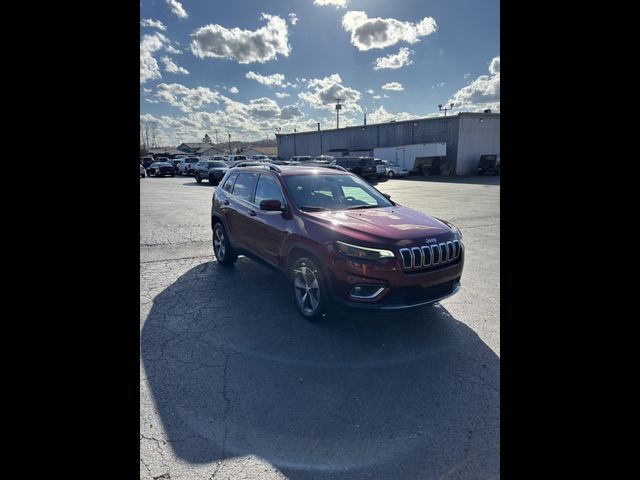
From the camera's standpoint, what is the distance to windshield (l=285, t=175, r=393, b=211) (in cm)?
479

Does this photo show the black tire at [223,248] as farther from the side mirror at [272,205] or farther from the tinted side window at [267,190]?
the side mirror at [272,205]

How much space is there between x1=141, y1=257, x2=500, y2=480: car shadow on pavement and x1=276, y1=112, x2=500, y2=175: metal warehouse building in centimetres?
3014

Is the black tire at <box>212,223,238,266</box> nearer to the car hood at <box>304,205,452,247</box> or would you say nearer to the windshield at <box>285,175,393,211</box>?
the windshield at <box>285,175,393,211</box>

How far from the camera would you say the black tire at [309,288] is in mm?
3973

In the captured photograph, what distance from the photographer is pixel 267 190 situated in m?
5.27

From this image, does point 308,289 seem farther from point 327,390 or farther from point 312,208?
point 327,390

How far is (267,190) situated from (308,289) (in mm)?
Result: 1691

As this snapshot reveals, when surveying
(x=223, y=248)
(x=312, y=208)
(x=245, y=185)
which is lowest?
(x=223, y=248)

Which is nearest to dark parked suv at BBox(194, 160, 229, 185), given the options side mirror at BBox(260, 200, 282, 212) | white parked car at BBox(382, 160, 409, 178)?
white parked car at BBox(382, 160, 409, 178)

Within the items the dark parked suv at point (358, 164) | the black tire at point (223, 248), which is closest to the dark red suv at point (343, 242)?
the black tire at point (223, 248)

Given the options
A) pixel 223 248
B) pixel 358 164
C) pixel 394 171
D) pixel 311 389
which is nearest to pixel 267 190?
pixel 223 248
